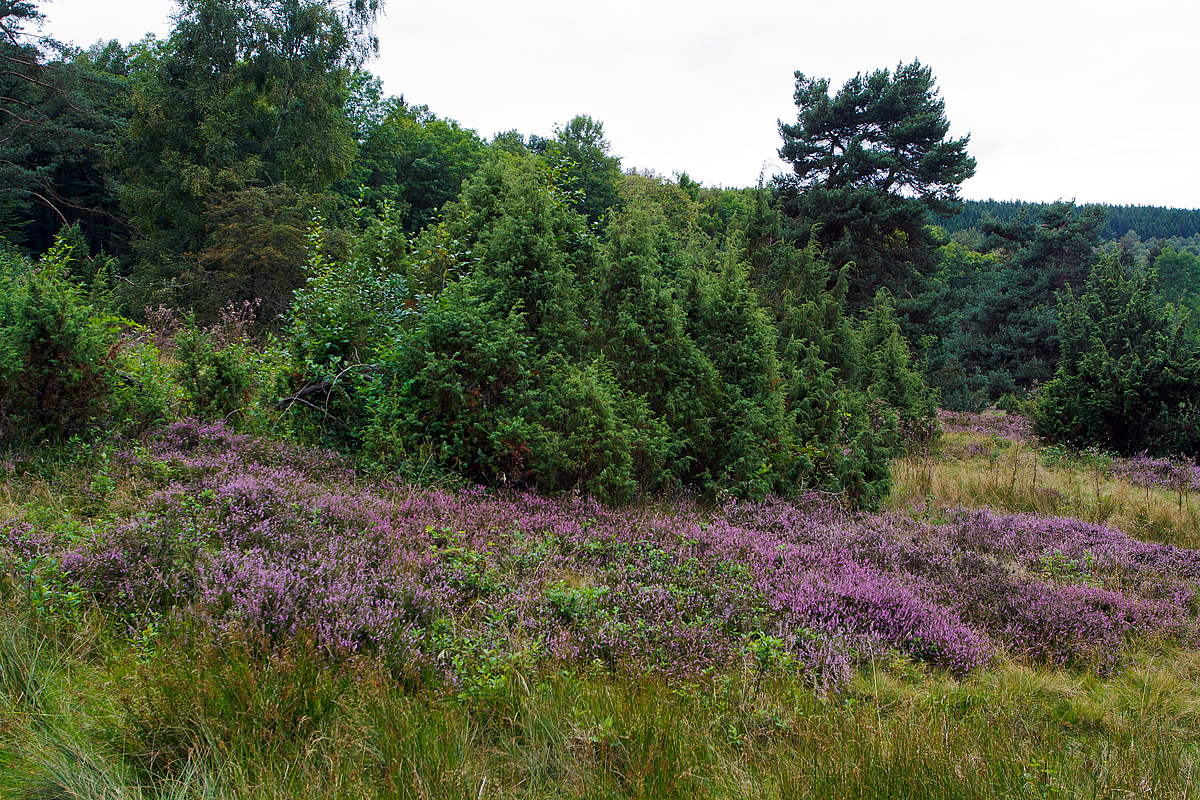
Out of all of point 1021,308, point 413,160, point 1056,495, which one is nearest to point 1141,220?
point 1021,308

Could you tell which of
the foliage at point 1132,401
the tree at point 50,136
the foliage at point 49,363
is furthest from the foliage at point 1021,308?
the tree at point 50,136

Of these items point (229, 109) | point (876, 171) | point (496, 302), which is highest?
point (229, 109)

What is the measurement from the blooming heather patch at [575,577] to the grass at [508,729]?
179 mm

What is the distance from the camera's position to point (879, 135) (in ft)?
83.9

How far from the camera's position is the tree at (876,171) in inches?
970

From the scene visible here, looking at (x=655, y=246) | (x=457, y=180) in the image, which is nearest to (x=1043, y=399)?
(x=655, y=246)

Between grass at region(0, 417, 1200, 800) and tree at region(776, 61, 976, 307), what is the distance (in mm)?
23721

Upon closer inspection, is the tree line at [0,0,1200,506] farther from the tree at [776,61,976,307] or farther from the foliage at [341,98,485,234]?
the foliage at [341,98,485,234]

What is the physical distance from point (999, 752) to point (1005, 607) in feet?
7.78

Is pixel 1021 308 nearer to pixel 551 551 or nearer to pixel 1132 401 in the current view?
pixel 1132 401

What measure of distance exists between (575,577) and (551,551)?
12.8 inches

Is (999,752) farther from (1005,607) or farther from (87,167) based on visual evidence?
(87,167)

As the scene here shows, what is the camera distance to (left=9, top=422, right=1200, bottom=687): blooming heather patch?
10.5ft

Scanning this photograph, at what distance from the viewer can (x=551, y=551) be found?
14.5 ft
